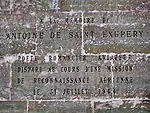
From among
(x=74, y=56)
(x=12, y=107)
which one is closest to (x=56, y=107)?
(x=12, y=107)

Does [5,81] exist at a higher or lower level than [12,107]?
higher

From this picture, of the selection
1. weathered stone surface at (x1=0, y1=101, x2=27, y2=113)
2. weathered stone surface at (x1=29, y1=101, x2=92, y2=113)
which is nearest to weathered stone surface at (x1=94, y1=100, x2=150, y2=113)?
weathered stone surface at (x1=29, y1=101, x2=92, y2=113)

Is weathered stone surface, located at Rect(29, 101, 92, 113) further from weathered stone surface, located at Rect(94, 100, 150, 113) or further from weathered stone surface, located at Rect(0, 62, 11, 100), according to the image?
weathered stone surface, located at Rect(0, 62, 11, 100)

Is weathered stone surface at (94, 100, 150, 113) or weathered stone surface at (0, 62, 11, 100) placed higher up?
weathered stone surface at (0, 62, 11, 100)

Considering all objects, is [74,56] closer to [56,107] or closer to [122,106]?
[56,107]

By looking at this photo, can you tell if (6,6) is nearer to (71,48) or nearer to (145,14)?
(71,48)

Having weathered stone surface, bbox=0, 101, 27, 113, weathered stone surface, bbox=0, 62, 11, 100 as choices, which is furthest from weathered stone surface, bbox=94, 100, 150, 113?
weathered stone surface, bbox=0, 62, 11, 100

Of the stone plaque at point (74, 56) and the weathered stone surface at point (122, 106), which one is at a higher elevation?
the stone plaque at point (74, 56)

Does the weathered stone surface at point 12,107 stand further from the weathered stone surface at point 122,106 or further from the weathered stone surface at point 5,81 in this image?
the weathered stone surface at point 122,106

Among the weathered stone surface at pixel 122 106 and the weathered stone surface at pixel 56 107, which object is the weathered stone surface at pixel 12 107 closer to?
the weathered stone surface at pixel 56 107

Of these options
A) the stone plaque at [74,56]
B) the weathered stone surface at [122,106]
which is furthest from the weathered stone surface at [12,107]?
the weathered stone surface at [122,106]

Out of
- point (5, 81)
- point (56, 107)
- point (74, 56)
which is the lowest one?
point (56, 107)

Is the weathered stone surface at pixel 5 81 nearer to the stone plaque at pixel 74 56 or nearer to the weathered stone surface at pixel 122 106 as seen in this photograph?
the stone plaque at pixel 74 56
